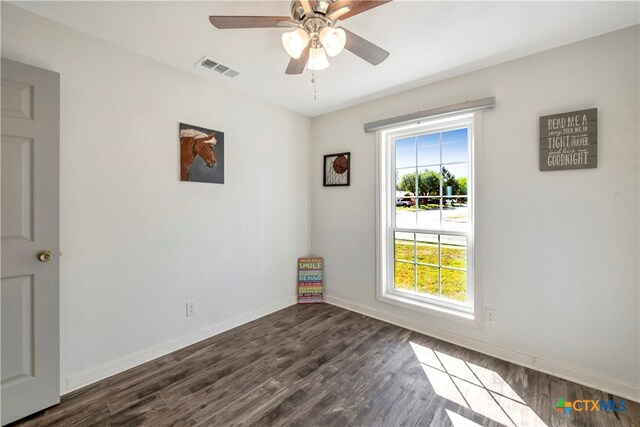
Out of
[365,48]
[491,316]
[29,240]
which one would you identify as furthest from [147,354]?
[491,316]

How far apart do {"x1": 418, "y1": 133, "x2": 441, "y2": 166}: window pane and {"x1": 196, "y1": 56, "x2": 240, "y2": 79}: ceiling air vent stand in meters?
1.92

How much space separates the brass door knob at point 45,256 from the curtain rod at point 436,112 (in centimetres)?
285

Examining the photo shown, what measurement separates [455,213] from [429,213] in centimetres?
25

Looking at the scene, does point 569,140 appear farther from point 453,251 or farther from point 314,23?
point 314,23

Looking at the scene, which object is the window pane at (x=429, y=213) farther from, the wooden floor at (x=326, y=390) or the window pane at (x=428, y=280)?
the wooden floor at (x=326, y=390)

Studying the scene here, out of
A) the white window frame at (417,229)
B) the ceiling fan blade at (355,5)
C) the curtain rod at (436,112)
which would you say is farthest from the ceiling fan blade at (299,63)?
the white window frame at (417,229)

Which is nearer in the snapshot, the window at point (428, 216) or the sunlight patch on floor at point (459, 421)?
the sunlight patch on floor at point (459, 421)

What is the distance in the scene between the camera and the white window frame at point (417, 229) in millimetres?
2344

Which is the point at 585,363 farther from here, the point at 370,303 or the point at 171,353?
the point at 171,353

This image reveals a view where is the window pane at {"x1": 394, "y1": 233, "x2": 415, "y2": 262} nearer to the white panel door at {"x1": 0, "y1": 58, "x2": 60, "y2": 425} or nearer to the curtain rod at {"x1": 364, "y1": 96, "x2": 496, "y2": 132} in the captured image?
the curtain rod at {"x1": 364, "y1": 96, "x2": 496, "y2": 132}

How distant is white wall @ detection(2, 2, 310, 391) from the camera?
5.91 ft

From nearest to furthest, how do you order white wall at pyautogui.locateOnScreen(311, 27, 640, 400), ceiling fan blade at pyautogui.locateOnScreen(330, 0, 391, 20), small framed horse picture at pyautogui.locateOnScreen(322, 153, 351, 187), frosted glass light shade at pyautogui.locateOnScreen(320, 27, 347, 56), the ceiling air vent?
1. ceiling fan blade at pyautogui.locateOnScreen(330, 0, 391, 20)
2. frosted glass light shade at pyautogui.locateOnScreen(320, 27, 347, 56)
3. white wall at pyautogui.locateOnScreen(311, 27, 640, 400)
4. the ceiling air vent
5. small framed horse picture at pyautogui.locateOnScreen(322, 153, 351, 187)

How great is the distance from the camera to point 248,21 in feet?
4.33

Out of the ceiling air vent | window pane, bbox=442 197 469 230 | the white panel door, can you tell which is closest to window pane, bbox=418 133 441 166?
window pane, bbox=442 197 469 230
